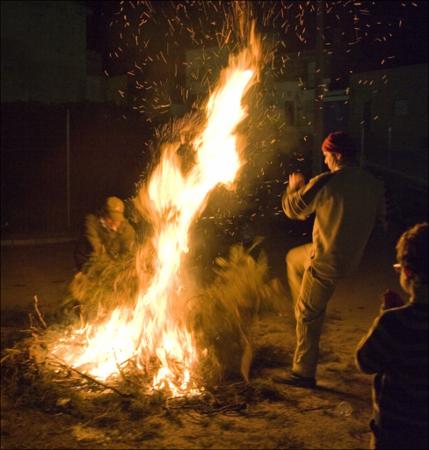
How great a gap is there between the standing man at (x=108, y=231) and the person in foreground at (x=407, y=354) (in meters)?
4.64

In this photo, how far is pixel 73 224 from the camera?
17.6 metres

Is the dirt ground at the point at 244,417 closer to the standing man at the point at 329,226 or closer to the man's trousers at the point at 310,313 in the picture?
the man's trousers at the point at 310,313

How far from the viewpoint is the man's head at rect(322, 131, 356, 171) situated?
17.8 ft

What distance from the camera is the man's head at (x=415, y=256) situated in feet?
8.68

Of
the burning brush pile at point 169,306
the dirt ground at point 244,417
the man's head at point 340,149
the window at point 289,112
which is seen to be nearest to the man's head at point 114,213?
the burning brush pile at point 169,306

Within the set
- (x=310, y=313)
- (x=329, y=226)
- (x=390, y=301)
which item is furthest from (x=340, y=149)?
(x=390, y=301)

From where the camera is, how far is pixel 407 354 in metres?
2.66

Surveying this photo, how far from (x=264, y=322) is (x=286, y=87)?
75.2ft

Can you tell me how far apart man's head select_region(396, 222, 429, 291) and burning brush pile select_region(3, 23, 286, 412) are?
9.47 feet

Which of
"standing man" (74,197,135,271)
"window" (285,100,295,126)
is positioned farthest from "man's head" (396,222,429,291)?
"window" (285,100,295,126)

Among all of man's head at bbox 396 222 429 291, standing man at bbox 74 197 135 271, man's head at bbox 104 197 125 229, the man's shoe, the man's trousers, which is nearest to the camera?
man's head at bbox 396 222 429 291

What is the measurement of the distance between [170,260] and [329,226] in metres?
1.73

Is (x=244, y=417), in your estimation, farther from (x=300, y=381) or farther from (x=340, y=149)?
(x=340, y=149)

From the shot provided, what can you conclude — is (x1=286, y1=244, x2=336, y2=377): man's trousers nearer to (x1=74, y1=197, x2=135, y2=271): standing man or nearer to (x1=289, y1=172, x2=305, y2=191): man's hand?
(x1=289, y1=172, x2=305, y2=191): man's hand
